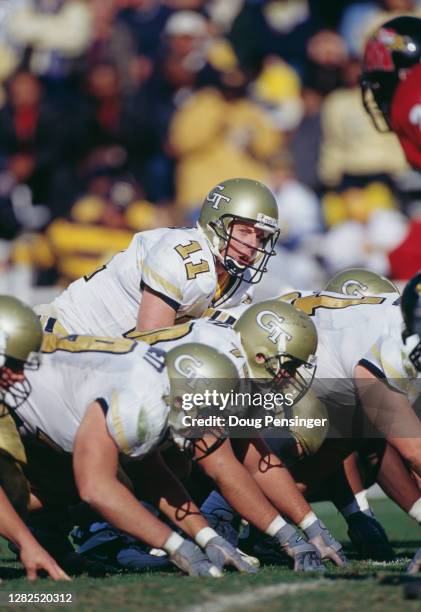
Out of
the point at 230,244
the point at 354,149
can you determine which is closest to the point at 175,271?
the point at 230,244

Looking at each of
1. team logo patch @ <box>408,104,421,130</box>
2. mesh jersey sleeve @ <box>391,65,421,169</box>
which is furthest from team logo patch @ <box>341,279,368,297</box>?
team logo patch @ <box>408,104,421,130</box>

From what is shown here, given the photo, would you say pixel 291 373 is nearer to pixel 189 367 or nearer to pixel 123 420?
pixel 189 367

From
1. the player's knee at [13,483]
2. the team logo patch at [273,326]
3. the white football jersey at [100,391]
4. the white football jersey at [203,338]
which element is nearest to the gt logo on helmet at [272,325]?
the team logo patch at [273,326]

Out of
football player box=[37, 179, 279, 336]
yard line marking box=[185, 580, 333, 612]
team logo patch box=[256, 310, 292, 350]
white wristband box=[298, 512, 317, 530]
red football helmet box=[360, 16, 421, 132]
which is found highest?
red football helmet box=[360, 16, 421, 132]

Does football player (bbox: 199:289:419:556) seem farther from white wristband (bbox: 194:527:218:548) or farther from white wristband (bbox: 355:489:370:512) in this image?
white wristband (bbox: 194:527:218:548)

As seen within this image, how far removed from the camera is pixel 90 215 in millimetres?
10828

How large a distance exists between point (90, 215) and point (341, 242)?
7.17 ft

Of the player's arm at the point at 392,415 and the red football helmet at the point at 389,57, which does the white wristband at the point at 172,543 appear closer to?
the player's arm at the point at 392,415

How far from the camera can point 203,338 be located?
17.4ft

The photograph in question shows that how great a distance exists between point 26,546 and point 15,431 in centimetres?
57

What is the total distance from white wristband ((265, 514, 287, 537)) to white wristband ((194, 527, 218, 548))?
1.04 ft

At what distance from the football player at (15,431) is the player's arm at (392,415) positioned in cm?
153

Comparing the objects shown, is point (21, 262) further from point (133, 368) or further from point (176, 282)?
point (133, 368)

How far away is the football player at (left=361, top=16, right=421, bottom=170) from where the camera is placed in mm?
6805
